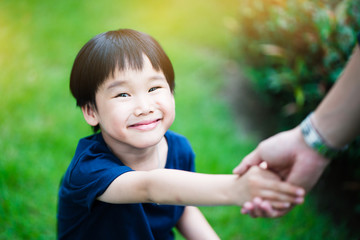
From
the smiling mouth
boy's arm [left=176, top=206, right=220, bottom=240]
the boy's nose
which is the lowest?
boy's arm [left=176, top=206, right=220, bottom=240]

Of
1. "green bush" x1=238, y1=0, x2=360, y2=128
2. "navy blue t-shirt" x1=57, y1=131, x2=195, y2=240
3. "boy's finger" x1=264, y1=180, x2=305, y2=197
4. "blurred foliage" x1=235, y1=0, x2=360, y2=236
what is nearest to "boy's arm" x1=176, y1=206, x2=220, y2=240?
"navy blue t-shirt" x1=57, y1=131, x2=195, y2=240

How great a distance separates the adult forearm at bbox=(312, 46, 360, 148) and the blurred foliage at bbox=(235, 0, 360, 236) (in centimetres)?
135

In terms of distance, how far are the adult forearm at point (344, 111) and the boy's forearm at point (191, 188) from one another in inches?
16.7

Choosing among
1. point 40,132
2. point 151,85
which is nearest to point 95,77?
point 151,85

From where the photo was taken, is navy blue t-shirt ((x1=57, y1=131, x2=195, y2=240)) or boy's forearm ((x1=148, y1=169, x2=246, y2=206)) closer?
boy's forearm ((x1=148, y1=169, x2=246, y2=206))

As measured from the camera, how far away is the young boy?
1.37 meters

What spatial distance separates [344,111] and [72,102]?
3093mm

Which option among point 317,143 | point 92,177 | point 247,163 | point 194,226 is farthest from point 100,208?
point 317,143

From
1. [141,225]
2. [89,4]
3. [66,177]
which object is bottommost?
[141,225]

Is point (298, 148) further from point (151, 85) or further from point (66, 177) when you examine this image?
point (66, 177)

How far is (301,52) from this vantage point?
3297 mm

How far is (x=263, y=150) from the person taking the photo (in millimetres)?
1513

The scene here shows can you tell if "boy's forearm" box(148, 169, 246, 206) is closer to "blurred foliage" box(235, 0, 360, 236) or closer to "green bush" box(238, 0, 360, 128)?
"blurred foliage" box(235, 0, 360, 236)

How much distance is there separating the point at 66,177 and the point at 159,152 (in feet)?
1.54
